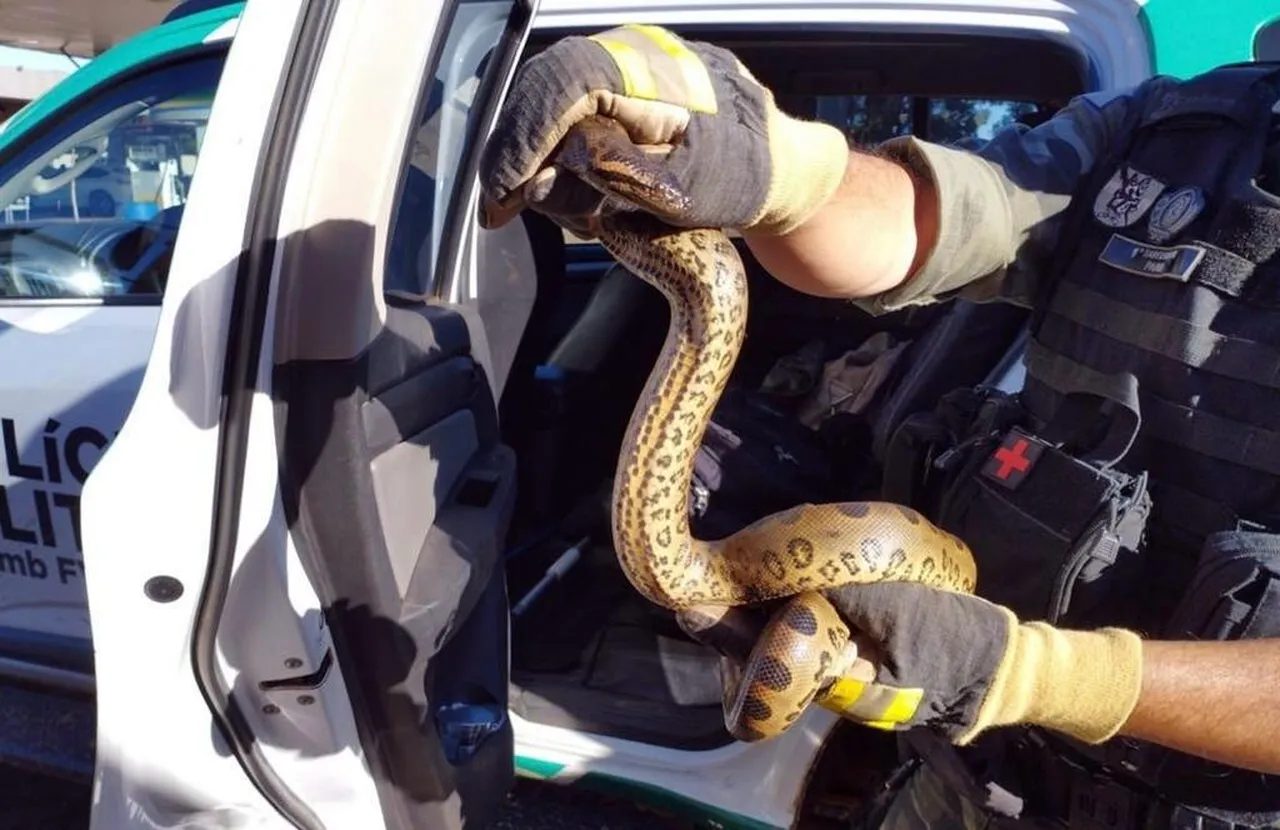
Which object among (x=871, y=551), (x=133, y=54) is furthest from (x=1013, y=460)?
(x=133, y=54)

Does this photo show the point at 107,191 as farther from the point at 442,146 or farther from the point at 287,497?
the point at 287,497

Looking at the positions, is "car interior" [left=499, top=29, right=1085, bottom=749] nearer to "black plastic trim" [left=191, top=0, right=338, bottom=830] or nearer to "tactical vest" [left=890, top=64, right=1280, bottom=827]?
"tactical vest" [left=890, top=64, right=1280, bottom=827]

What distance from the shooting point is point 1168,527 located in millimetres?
1423

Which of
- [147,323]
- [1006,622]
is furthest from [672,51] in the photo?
[147,323]

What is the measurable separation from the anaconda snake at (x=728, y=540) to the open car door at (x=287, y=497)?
537 millimetres

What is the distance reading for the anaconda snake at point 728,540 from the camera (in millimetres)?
1230

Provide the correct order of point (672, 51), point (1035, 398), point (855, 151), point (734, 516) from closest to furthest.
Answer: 1. point (672, 51)
2. point (855, 151)
3. point (1035, 398)
4. point (734, 516)

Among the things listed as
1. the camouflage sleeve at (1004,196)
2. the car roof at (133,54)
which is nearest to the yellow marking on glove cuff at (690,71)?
the camouflage sleeve at (1004,196)

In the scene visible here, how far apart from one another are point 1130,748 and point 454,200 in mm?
1643

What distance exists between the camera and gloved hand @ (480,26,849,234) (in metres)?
1.03

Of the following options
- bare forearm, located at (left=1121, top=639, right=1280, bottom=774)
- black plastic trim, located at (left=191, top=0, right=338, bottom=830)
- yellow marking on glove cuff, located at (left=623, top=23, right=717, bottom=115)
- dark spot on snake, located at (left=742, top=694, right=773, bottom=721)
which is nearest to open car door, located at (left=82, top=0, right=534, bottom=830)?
black plastic trim, located at (left=191, top=0, right=338, bottom=830)

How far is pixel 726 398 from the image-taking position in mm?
3402

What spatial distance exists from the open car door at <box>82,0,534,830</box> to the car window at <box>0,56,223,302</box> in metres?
0.87

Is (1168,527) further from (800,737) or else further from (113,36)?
(113,36)
